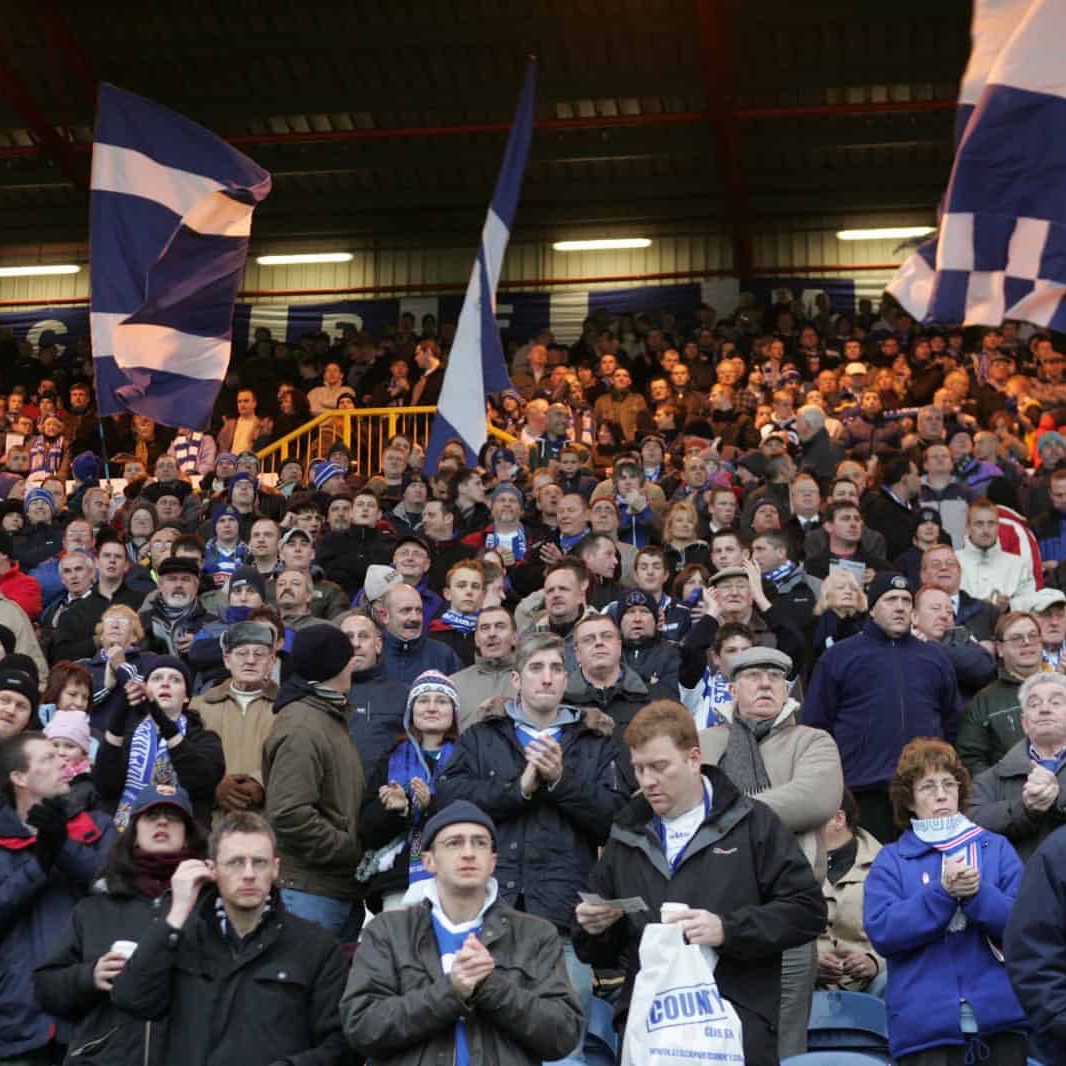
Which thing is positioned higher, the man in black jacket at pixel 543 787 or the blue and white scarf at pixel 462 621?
the blue and white scarf at pixel 462 621

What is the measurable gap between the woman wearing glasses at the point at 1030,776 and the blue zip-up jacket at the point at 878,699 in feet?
4.37

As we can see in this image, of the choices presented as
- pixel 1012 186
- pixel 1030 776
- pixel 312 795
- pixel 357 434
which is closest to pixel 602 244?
pixel 357 434

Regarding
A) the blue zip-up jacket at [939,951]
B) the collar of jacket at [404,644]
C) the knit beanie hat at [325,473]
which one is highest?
the knit beanie hat at [325,473]

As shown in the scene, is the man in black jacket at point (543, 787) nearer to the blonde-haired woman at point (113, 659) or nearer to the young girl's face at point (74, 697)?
the blonde-haired woman at point (113, 659)

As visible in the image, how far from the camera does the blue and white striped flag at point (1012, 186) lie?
888cm

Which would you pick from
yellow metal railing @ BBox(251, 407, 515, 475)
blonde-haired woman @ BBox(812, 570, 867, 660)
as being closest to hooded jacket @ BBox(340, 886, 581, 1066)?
blonde-haired woman @ BBox(812, 570, 867, 660)

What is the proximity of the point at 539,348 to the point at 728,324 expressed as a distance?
3.55 meters

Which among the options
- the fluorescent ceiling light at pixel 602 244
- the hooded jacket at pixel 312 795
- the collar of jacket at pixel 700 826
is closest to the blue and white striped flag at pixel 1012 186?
the hooded jacket at pixel 312 795

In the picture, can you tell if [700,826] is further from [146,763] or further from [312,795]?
[146,763]

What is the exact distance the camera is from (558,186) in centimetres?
2570

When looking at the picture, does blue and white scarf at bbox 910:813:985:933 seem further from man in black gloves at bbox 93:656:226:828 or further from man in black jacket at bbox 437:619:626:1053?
man in black gloves at bbox 93:656:226:828

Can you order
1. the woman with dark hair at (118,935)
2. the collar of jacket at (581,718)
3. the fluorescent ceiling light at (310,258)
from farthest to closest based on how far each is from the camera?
1. the fluorescent ceiling light at (310,258)
2. the collar of jacket at (581,718)
3. the woman with dark hair at (118,935)

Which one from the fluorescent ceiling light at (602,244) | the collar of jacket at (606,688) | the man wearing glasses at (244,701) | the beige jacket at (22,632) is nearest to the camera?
the collar of jacket at (606,688)

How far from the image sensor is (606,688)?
723cm
